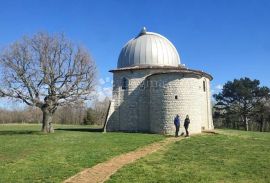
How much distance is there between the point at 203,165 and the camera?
50.2ft

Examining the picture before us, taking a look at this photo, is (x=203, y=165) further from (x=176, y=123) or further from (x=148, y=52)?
(x=148, y=52)

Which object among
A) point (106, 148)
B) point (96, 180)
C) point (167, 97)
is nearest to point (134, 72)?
point (167, 97)

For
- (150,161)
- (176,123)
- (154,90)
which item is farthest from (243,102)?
(150,161)

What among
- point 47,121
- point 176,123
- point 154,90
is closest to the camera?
point 176,123

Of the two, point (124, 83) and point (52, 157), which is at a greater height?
point (124, 83)

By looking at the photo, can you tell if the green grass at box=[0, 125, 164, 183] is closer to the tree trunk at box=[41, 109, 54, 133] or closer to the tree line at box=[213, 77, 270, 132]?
the tree trunk at box=[41, 109, 54, 133]

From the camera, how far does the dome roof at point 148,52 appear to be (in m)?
35.2

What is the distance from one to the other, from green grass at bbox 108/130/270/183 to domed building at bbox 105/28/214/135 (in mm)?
9130

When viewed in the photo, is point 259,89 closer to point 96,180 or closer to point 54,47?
point 54,47

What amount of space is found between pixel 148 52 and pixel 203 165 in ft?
69.5

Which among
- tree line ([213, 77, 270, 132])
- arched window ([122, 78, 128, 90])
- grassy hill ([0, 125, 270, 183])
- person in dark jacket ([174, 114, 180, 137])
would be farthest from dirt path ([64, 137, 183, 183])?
tree line ([213, 77, 270, 132])

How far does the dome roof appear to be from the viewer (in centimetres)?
3519

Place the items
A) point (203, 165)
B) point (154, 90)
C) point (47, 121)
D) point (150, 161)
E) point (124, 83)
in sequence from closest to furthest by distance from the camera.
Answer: point (203, 165)
point (150, 161)
point (47, 121)
point (154, 90)
point (124, 83)

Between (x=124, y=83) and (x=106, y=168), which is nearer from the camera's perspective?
(x=106, y=168)
